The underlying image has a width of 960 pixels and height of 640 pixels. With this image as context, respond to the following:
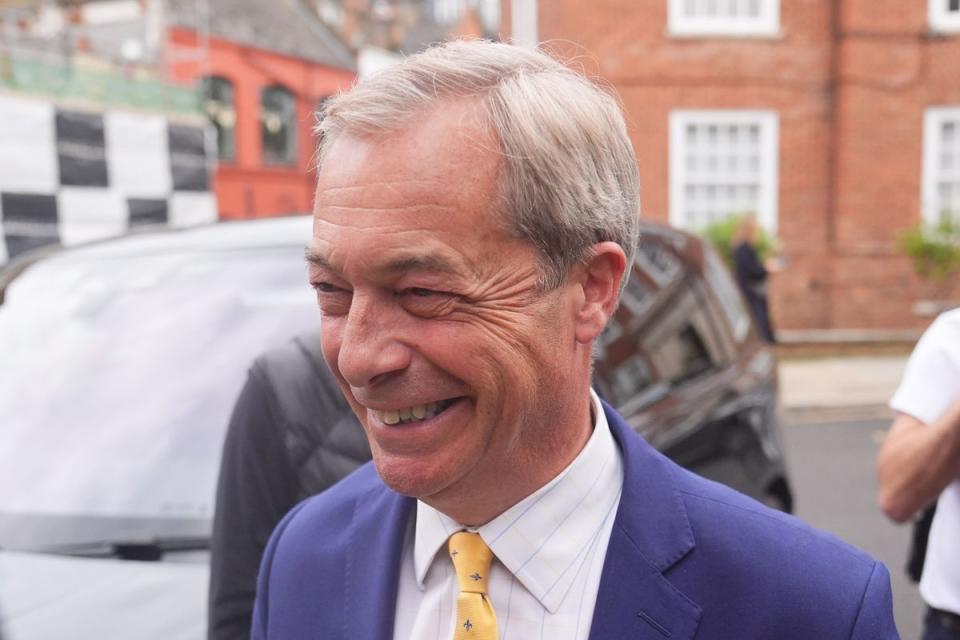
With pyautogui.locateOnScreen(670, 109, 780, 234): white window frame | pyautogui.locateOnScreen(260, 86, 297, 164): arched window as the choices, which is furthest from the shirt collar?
pyautogui.locateOnScreen(260, 86, 297, 164): arched window

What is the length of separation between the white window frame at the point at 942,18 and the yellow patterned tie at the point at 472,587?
53.3ft

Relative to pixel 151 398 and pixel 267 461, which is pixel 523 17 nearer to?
pixel 151 398

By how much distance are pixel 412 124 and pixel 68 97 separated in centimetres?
792

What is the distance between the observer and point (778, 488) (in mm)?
3578

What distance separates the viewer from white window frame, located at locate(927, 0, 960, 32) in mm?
15039

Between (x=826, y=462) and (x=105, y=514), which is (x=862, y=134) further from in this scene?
(x=105, y=514)

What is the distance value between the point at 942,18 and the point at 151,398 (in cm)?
1578

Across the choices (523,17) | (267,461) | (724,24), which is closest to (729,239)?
→ (724,24)

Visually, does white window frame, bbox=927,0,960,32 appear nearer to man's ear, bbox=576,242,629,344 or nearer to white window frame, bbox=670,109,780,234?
white window frame, bbox=670,109,780,234

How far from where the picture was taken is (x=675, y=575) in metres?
1.16

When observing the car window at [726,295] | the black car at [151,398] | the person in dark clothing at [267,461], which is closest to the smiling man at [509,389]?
the person in dark clothing at [267,461]

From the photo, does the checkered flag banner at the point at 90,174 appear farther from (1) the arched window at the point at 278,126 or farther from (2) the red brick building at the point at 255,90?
(1) the arched window at the point at 278,126

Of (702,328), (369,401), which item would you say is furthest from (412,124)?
(702,328)

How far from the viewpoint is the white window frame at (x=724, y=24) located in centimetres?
1489
